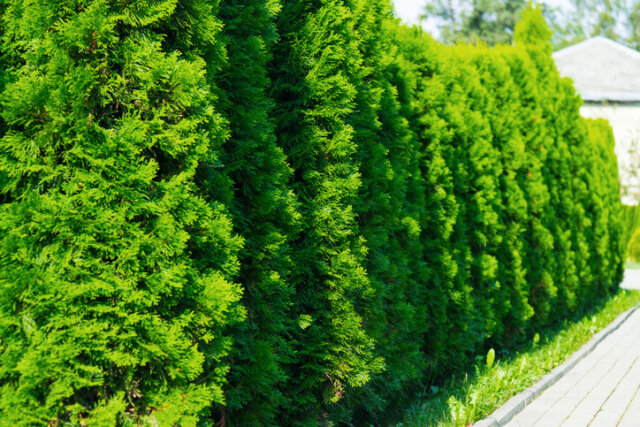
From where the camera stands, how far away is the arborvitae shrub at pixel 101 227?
2.56 meters

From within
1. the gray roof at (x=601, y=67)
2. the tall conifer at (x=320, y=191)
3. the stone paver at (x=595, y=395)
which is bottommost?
the stone paver at (x=595, y=395)

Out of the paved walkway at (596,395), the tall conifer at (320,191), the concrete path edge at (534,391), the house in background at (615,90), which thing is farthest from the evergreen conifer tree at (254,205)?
the house in background at (615,90)

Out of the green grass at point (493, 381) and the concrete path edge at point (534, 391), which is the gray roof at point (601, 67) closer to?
the green grass at point (493, 381)

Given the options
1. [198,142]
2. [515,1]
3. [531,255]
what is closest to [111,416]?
[198,142]

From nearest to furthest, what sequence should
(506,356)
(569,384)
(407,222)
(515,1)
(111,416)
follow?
(111,416) < (407,222) < (569,384) < (506,356) < (515,1)

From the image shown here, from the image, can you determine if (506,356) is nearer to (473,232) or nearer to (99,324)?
(473,232)

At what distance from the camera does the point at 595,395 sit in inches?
241

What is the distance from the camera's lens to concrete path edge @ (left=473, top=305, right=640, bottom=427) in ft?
17.0

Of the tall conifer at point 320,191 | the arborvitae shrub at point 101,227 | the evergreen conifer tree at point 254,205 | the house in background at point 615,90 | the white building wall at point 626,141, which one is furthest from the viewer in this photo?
the house in background at point 615,90

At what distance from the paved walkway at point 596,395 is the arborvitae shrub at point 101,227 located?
3542 mm

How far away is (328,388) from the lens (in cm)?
422

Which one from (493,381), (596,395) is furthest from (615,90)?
(493,381)

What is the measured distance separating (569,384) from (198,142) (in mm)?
5270

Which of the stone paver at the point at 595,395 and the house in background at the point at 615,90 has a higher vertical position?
the house in background at the point at 615,90
